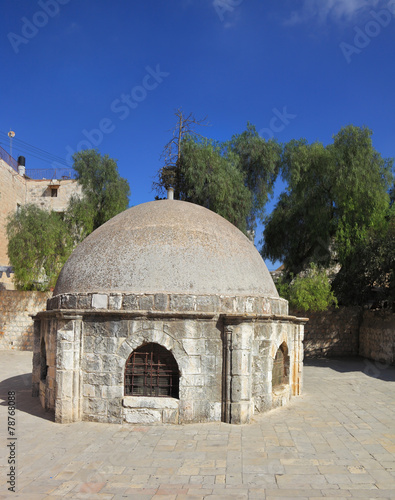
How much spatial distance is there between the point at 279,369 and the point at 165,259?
3673 mm

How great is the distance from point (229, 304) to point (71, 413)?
11.4ft

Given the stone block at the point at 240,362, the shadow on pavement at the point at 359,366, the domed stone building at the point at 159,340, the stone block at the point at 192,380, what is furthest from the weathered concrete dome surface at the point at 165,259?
the shadow on pavement at the point at 359,366

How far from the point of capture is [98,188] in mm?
22625

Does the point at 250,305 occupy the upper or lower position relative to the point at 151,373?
upper

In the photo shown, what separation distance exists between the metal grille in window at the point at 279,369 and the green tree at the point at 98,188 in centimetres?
1463

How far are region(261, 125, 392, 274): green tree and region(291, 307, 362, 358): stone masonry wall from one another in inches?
95.5

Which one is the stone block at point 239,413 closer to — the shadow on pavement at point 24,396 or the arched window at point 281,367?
the arched window at point 281,367

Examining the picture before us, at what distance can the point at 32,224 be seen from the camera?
1988 cm

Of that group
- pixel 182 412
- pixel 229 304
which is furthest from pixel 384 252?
pixel 182 412

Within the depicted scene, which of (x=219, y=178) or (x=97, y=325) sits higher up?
(x=219, y=178)

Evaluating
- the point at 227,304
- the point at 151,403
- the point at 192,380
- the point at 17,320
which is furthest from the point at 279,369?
the point at 17,320

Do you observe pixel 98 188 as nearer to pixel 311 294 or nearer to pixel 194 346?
pixel 311 294

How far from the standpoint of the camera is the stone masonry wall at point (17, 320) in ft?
59.3

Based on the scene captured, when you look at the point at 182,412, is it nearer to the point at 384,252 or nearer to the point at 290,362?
the point at 290,362
